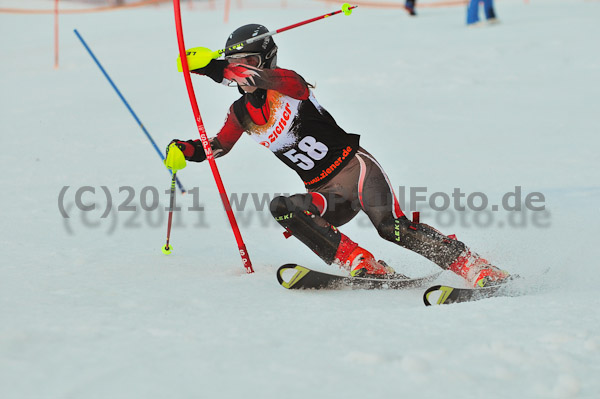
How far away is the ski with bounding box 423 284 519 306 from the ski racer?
0.06 meters

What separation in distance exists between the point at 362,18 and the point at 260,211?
11.3 metres

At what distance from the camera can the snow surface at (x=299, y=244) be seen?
2260mm

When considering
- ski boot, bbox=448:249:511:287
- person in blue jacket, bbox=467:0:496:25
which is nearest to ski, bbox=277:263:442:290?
ski boot, bbox=448:249:511:287

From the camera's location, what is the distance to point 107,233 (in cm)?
464

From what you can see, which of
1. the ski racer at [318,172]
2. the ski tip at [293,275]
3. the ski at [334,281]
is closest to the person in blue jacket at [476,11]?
the ski racer at [318,172]

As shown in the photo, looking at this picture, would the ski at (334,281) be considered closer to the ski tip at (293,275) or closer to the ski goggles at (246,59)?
the ski tip at (293,275)

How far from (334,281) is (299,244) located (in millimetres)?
1315

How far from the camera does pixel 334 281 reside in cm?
345

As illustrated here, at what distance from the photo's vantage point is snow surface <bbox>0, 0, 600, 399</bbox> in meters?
2.26

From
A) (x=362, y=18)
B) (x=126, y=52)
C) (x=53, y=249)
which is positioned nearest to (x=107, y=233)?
(x=53, y=249)

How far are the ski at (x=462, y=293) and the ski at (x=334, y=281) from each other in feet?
0.78

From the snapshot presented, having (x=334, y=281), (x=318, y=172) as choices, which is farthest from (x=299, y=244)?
(x=334, y=281)

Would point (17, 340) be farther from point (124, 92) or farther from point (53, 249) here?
point (124, 92)

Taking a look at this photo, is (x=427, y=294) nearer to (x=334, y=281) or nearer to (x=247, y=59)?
(x=334, y=281)
